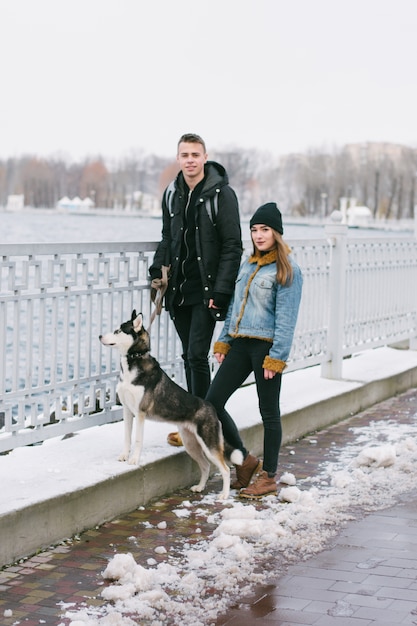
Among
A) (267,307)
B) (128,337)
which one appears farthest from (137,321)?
(267,307)

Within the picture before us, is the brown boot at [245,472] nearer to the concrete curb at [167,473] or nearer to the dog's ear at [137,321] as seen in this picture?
the concrete curb at [167,473]

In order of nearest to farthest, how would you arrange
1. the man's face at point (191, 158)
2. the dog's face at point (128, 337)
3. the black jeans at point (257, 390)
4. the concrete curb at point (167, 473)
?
1. the concrete curb at point (167, 473)
2. the dog's face at point (128, 337)
3. the black jeans at point (257, 390)
4. the man's face at point (191, 158)

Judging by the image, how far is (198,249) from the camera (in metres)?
7.39

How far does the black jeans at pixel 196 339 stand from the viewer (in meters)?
7.60

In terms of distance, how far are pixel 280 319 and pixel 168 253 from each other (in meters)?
1.07

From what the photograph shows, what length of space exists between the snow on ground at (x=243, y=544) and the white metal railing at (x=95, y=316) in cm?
108

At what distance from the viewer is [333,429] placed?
31.9ft

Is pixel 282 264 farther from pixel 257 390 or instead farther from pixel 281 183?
pixel 281 183

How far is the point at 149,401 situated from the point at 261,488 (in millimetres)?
952

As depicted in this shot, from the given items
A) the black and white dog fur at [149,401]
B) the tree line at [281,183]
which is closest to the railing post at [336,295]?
the black and white dog fur at [149,401]

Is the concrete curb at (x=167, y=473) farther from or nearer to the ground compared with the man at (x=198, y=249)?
nearer to the ground

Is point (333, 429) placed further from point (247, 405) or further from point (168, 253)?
point (168, 253)

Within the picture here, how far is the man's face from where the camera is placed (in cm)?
737

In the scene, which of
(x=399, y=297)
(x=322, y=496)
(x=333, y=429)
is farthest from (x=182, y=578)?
(x=399, y=297)
